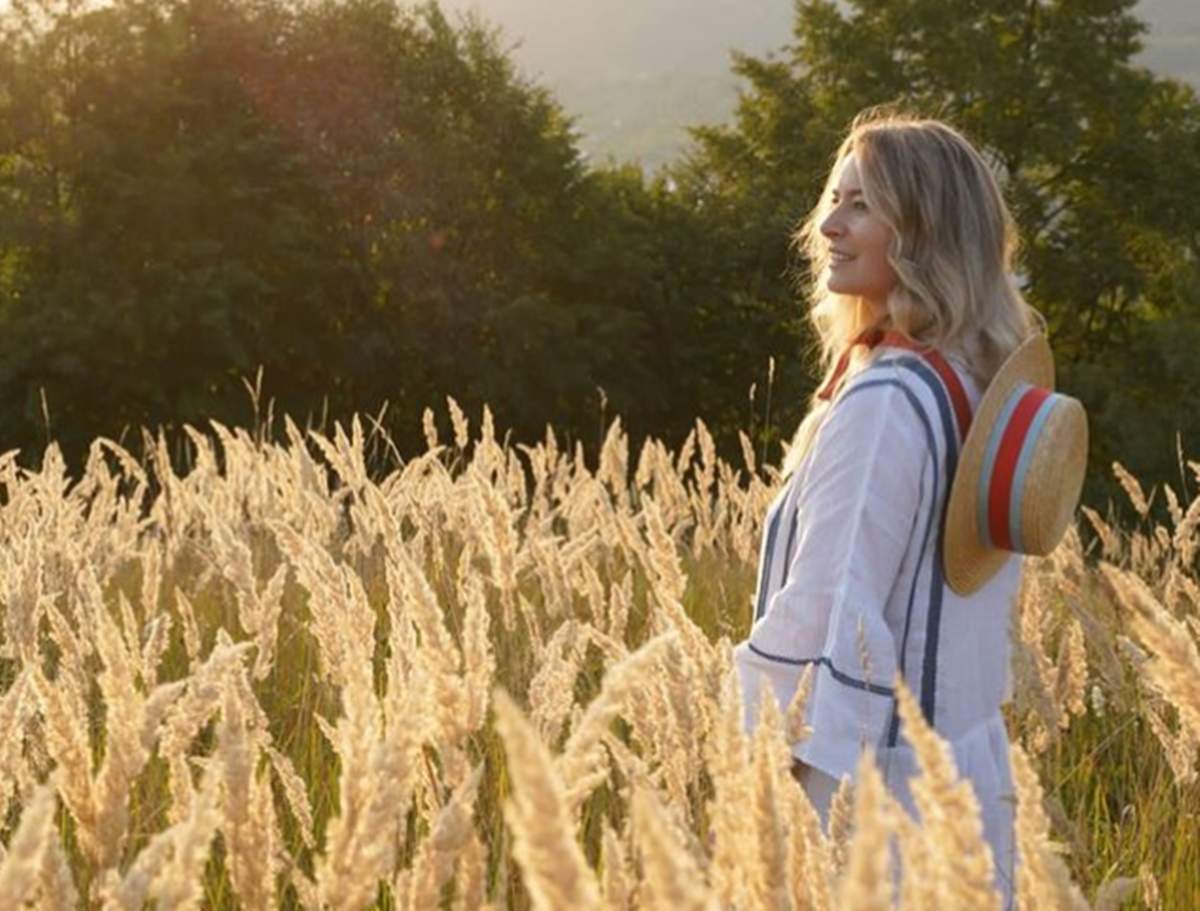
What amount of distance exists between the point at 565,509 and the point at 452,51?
85.1 feet

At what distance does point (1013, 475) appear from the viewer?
2.56 m

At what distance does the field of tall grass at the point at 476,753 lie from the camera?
892mm

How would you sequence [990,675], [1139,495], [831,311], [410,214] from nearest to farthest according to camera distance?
[990,675], [831,311], [1139,495], [410,214]

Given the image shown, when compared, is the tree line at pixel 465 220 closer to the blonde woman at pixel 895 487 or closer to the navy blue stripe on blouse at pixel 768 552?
the blonde woman at pixel 895 487

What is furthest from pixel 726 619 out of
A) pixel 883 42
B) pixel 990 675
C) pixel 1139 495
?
pixel 883 42

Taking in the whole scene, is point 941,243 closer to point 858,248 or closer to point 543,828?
point 858,248

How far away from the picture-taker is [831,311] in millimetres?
3203

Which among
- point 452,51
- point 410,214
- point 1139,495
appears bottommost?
point 1139,495

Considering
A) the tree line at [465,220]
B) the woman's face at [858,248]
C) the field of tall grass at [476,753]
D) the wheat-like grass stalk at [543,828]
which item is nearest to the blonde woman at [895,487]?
the woman's face at [858,248]

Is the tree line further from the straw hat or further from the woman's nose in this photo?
the straw hat

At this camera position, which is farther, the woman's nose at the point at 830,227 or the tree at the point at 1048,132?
the tree at the point at 1048,132

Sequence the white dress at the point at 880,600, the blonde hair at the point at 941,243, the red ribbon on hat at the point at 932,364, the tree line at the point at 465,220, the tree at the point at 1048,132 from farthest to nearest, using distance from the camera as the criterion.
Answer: the tree at the point at 1048,132
the tree line at the point at 465,220
the blonde hair at the point at 941,243
the red ribbon on hat at the point at 932,364
the white dress at the point at 880,600

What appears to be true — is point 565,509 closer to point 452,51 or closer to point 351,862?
point 351,862

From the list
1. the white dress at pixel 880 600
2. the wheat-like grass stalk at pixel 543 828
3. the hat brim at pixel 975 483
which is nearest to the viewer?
the wheat-like grass stalk at pixel 543 828
